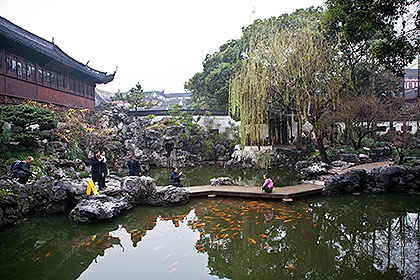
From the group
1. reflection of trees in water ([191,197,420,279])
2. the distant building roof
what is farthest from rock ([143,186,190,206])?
the distant building roof

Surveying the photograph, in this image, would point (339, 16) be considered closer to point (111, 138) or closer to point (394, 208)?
point (394, 208)

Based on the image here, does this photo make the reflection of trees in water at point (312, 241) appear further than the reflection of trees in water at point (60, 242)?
No

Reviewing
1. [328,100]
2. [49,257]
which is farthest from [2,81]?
[328,100]

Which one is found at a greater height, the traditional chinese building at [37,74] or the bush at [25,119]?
the traditional chinese building at [37,74]

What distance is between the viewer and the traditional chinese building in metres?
10.7

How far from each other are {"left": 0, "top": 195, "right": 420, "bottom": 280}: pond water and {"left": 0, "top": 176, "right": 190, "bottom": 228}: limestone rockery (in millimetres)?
224

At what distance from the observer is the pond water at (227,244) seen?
10.0 feet

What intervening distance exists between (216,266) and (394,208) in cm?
429

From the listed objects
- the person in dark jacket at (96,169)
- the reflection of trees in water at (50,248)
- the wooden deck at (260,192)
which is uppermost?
the person in dark jacket at (96,169)

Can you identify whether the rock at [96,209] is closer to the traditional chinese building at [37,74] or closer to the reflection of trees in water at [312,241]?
the reflection of trees in water at [312,241]

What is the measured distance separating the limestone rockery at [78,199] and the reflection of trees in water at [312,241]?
1.28 meters

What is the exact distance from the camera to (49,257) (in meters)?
3.55

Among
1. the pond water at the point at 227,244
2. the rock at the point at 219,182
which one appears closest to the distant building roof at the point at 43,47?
the pond water at the point at 227,244

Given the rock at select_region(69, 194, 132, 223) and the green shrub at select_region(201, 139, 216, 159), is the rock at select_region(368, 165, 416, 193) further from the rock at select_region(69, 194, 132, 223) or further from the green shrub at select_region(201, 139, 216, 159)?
the green shrub at select_region(201, 139, 216, 159)
